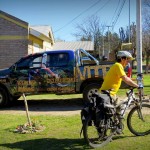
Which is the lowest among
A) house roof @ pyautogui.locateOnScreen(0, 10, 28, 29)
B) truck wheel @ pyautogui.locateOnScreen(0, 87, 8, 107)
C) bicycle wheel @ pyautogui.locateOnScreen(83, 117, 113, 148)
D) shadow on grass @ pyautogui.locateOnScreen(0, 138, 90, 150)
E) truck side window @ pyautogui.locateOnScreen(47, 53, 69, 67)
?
shadow on grass @ pyautogui.locateOnScreen(0, 138, 90, 150)

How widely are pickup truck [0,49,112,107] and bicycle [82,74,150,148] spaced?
3.90m

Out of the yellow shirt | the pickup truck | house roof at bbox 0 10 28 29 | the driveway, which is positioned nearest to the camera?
the yellow shirt

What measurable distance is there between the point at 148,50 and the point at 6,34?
2493 cm

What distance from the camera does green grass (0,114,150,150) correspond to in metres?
5.95

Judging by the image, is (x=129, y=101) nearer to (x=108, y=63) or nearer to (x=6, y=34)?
(x=108, y=63)

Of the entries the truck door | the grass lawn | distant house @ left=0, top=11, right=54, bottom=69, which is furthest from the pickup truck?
distant house @ left=0, top=11, right=54, bottom=69

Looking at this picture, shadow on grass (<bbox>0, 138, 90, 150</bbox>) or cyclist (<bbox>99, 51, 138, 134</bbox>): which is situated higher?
cyclist (<bbox>99, 51, 138, 134</bbox>)

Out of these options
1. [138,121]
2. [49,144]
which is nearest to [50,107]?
[49,144]

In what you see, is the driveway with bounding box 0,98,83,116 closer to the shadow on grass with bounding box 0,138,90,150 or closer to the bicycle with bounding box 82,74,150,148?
the shadow on grass with bounding box 0,138,90,150

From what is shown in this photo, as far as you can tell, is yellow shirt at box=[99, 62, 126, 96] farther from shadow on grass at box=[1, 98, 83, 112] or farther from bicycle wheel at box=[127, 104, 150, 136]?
shadow on grass at box=[1, 98, 83, 112]

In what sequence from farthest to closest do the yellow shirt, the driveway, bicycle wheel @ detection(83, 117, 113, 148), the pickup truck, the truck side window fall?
1. the truck side window
2. the pickup truck
3. the driveway
4. the yellow shirt
5. bicycle wheel @ detection(83, 117, 113, 148)

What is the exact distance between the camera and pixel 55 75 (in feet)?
34.6

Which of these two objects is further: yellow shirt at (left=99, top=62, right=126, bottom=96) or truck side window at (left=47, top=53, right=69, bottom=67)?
truck side window at (left=47, top=53, right=69, bottom=67)

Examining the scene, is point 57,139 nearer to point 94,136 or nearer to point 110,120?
point 94,136
